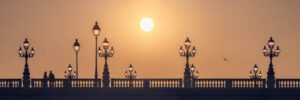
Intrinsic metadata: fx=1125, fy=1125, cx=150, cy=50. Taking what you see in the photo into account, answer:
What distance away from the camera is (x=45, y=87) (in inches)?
3228

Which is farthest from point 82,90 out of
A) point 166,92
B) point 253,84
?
point 253,84

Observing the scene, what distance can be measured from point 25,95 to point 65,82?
3.09m

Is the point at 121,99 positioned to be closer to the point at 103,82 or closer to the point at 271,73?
the point at 103,82

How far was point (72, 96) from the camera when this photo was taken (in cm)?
8200

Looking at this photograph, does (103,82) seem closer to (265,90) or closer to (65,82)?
(65,82)

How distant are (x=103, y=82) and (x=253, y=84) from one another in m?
10.8

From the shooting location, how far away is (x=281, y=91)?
79.5 metres

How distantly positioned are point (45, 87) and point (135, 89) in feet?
21.8

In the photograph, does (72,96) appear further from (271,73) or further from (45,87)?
(271,73)

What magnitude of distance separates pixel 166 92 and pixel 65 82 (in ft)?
24.5

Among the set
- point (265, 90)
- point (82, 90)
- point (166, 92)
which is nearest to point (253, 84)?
point (265, 90)

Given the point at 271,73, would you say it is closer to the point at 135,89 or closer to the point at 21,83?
the point at 135,89

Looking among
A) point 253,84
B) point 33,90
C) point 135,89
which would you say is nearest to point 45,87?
point 33,90

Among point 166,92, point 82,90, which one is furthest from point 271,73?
point 82,90
